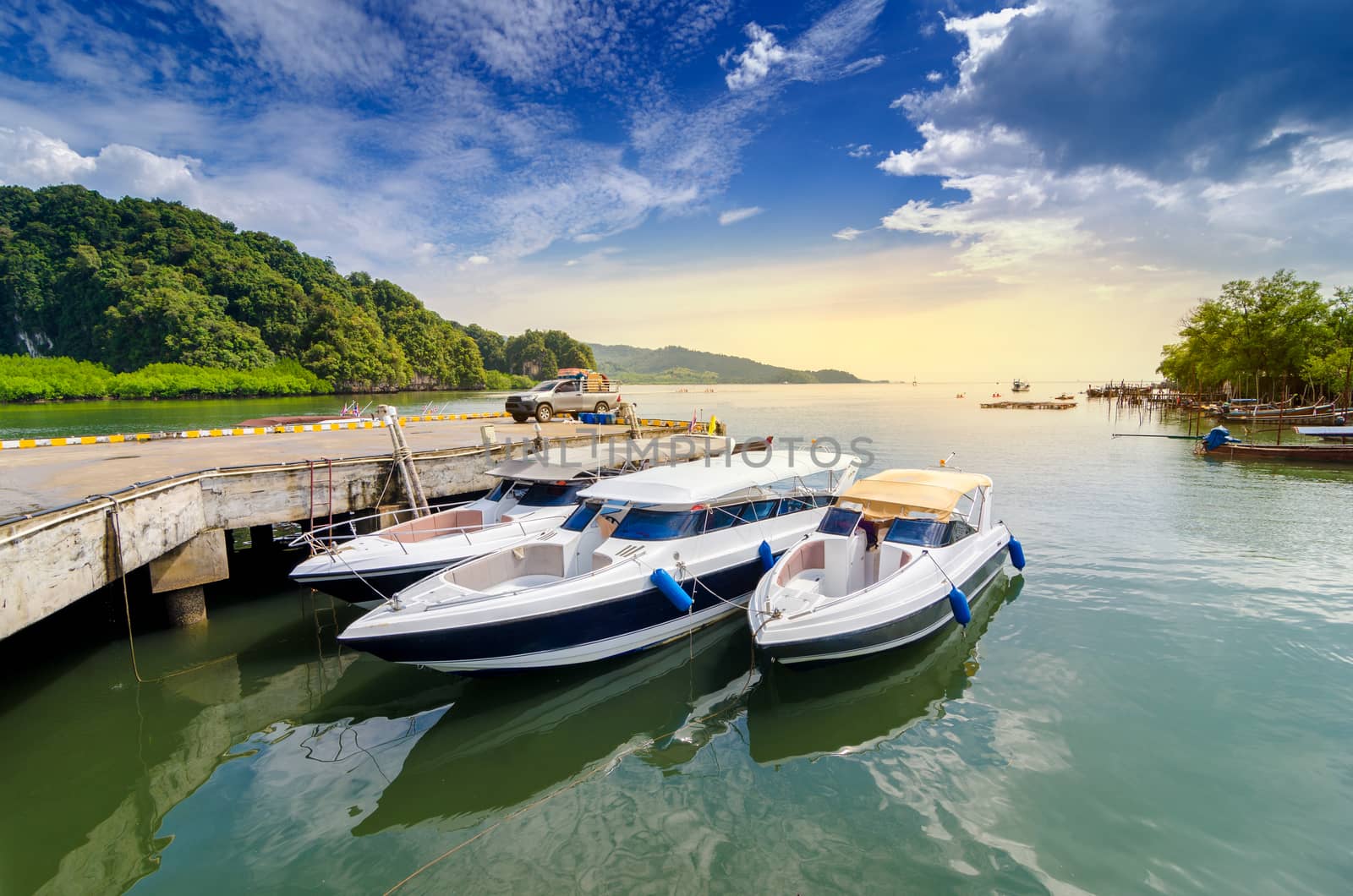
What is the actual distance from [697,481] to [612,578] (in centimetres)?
262

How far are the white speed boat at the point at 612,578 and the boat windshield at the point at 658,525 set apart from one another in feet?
0.05

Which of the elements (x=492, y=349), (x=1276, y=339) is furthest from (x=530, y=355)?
(x=1276, y=339)

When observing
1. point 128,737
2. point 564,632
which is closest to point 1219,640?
point 564,632

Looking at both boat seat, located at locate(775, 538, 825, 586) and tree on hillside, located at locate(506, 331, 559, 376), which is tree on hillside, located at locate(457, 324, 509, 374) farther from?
boat seat, located at locate(775, 538, 825, 586)

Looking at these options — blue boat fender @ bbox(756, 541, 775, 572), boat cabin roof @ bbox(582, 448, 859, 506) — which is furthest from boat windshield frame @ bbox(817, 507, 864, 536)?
boat cabin roof @ bbox(582, 448, 859, 506)

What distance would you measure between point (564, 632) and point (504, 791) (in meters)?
2.07

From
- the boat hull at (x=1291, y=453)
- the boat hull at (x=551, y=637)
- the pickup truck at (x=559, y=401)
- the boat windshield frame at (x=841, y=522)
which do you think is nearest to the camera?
the boat hull at (x=551, y=637)

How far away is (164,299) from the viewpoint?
81312 millimetres

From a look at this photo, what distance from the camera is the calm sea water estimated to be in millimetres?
5105

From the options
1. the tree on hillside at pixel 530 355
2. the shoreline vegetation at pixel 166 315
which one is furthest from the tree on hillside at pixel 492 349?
the shoreline vegetation at pixel 166 315

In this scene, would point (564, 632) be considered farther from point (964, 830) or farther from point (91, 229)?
point (91, 229)

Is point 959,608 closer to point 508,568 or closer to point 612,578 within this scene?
point 612,578

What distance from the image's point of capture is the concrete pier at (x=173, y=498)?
22.3ft

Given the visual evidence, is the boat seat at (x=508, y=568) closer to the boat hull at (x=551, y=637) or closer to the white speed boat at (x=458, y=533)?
the white speed boat at (x=458, y=533)
